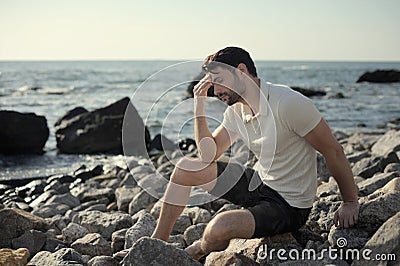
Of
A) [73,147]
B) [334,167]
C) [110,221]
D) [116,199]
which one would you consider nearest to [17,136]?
[73,147]

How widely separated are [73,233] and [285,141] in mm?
2196

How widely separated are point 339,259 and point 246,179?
951 mm

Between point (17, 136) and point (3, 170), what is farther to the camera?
point (17, 136)

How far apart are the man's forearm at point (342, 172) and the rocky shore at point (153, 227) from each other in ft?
0.42

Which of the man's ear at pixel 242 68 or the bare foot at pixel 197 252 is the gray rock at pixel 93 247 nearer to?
the bare foot at pixel 197 252

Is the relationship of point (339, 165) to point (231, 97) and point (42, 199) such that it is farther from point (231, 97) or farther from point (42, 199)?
point (42, 199)

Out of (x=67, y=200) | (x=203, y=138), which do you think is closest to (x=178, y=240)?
(x=203, y=138)

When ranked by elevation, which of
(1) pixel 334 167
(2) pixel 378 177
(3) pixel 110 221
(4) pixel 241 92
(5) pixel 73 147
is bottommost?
(5) pixel 73 147

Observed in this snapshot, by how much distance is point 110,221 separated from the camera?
494cm

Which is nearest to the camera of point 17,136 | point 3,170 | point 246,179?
point 246,179

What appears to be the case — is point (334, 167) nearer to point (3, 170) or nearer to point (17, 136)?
point (3, 170)

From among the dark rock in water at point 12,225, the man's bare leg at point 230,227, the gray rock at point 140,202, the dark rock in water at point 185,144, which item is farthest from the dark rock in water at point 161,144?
the man's bare leg at point 230,227

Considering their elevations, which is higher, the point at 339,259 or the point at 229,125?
the point at 229,125

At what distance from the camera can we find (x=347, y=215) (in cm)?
354
